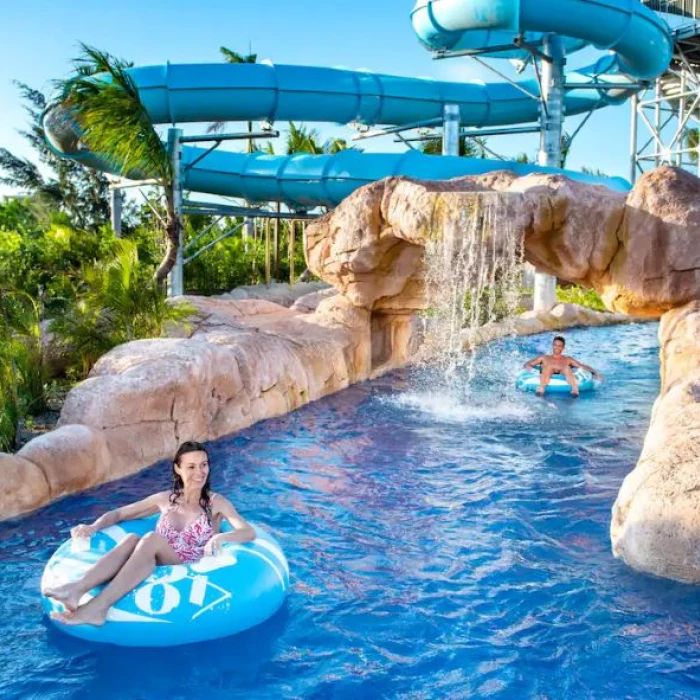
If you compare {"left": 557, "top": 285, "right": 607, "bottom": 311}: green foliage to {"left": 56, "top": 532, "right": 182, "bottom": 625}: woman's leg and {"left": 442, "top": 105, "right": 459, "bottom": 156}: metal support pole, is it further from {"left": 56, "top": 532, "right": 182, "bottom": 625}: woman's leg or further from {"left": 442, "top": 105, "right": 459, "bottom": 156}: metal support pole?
{"left": 56, "top": 532, "right": 182, "bottom": 625}: woman's leg

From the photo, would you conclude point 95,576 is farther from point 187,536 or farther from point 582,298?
point 582,298

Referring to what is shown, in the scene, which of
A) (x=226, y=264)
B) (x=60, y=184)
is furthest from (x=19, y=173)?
(x=226, y=264)

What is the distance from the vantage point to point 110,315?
32.8ft

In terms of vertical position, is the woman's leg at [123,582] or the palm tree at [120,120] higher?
Answer: the palm tree at [120,120]

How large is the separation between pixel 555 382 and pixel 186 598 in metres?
7.69

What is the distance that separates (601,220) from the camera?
8.81 metres

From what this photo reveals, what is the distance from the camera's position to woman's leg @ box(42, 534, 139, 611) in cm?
409

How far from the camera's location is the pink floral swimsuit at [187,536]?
15.3 feet

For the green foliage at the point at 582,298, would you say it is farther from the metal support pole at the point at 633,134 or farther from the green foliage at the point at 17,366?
the green foliage at the point at 17,366

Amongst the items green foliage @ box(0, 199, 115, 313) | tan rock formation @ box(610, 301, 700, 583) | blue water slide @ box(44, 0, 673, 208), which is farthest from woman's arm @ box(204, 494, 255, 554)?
blue water slide @ box(44, 0, 673, 208)

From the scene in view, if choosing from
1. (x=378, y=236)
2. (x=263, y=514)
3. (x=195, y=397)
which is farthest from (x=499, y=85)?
(x=263, y=514)

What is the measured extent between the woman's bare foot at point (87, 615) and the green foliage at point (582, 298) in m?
18.8

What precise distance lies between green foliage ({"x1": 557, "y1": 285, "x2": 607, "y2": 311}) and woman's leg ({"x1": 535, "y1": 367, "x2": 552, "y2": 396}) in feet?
35.9

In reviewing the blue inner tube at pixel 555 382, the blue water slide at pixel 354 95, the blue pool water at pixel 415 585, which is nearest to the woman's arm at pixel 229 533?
the blue pool water at pixel 415 585
